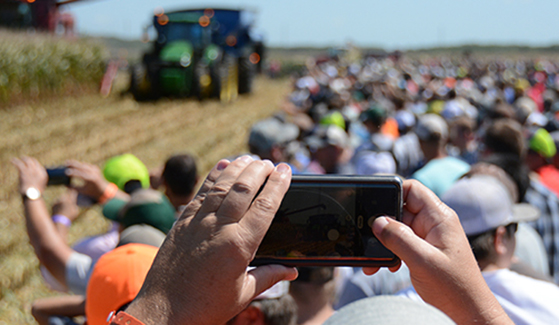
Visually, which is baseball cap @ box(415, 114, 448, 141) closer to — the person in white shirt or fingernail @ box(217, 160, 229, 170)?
the person in white shirt

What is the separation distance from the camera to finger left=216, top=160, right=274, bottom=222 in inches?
41.5

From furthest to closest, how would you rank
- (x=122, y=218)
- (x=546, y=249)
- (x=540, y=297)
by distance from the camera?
(x=546, y=249) < (x=122, y=218) < (x=540, y=297)

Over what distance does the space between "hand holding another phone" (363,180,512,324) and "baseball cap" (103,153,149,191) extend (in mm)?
2748

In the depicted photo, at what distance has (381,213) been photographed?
1351 millimetres

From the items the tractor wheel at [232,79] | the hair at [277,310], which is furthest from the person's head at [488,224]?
the tractor wheel at [232,79]

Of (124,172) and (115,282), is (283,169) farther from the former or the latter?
(124,172)

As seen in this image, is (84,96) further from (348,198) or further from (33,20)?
(348,198)

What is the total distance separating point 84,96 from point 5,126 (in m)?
6.04

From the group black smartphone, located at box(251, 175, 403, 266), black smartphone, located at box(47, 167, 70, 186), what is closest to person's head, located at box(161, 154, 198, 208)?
black smartphone, located at box(47, 167, 70, 186)

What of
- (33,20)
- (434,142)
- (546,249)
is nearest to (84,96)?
Answer: (33,20)

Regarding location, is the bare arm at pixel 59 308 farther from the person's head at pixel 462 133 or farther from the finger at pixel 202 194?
the person's head at pixel 462 133

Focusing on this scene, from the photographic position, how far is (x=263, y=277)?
123 centimetres

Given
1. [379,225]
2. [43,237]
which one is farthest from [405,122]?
[379,225]

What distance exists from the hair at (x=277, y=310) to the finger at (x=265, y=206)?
0.98 metres
